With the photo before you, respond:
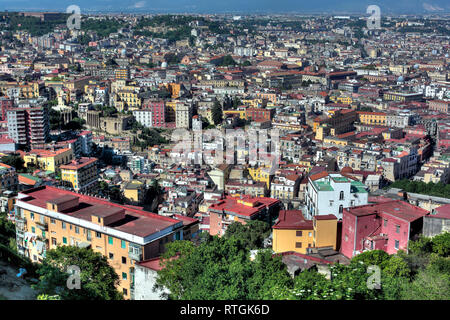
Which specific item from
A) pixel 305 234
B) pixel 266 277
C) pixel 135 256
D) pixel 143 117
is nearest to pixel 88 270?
pixel 135 256

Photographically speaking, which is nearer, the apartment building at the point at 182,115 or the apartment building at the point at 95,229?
the apartment building at the point at 95,229

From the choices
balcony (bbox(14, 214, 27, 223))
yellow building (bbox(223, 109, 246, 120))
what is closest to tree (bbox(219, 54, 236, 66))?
yellow building (bbox(223, 109, 246, 120))

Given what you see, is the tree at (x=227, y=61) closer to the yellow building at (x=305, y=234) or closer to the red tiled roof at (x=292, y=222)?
the red tiled roof at (x=292, y=222)

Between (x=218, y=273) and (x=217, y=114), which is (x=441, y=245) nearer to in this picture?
(x=218, y=273)

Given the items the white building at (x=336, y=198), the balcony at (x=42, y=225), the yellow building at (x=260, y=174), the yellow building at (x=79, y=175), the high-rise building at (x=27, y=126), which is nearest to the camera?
the balcony at (x=42, y=225)

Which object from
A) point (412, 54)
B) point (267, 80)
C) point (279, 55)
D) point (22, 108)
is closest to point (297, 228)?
point (22, 108)

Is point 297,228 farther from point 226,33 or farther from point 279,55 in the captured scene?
point 226,33

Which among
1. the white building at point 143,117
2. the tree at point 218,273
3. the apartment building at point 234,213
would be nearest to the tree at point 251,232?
the apartment building at point 234,213

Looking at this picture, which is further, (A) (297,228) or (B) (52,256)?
(A) (297,228)
